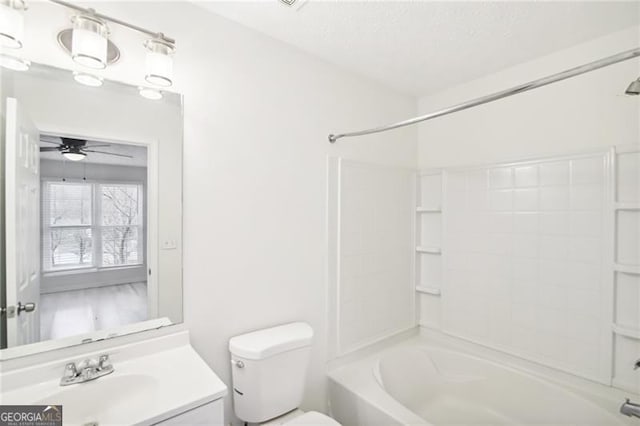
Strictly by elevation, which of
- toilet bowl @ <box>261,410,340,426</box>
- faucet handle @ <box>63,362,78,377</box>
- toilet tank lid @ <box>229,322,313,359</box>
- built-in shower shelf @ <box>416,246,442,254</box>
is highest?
built-in shower shelf @ <box>416,246,442,254</box>

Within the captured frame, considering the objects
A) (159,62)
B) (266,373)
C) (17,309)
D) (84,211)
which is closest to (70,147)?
(84,211)

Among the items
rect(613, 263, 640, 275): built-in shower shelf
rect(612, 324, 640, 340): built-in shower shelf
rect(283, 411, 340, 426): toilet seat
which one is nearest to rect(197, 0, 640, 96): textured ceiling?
rect(613, 263, 640, 275): built-in shower shelf

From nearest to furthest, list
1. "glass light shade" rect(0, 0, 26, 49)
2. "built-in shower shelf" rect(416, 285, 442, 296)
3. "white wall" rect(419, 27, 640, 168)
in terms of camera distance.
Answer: "glass light shade" rect(0, 0, 26, 49)
"white wall" rect(419, 27, 640, 168)
"built-in shower shelf" rect(416, 285, 442, 296)

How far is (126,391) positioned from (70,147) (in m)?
1.00

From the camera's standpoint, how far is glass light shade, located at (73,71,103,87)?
3.99 ft

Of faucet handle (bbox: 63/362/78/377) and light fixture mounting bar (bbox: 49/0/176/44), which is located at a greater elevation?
light fixture mounting bar (bbox: 49/0/176/44)

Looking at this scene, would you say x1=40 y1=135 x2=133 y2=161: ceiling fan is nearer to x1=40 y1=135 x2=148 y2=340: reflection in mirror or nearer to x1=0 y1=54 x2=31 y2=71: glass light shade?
x1=40 y1=135 x2=148 y2=340: reflection in mirror

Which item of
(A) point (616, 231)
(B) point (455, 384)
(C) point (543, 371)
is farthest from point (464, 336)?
(A) point (616, 231)

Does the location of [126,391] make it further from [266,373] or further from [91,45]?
[91,45]

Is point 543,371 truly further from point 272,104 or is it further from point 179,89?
point 179,89

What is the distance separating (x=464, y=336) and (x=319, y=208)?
154 cm

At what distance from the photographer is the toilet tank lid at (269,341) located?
4.87 feet

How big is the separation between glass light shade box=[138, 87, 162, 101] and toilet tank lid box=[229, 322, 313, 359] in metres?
1.24

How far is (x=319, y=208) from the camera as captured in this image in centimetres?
200
